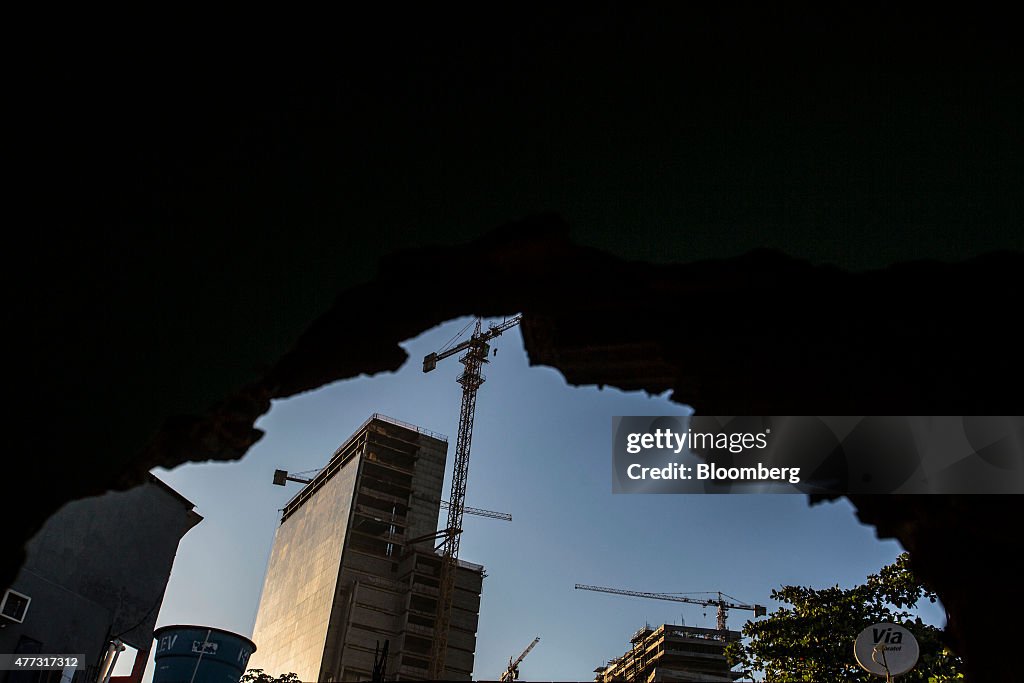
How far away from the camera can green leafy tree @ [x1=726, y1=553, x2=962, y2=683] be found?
19062mm

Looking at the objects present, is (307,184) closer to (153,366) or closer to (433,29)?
(433,29)

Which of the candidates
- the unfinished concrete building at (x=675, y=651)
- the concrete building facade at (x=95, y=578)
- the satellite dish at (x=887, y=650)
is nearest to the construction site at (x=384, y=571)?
the unfinished concrete building at (x=675, y=651)

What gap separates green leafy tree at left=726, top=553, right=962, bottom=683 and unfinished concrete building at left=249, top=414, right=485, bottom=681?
230ft

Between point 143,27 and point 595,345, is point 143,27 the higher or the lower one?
the lower one

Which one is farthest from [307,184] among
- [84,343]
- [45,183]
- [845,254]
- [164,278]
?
[845,254]

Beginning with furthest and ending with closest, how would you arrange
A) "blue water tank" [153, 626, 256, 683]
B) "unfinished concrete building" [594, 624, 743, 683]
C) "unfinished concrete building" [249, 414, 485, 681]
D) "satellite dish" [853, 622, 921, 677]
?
"unfinished concrete building" [594, 624, 743, 683]
"unfinished concrete building" [249, 414, 485, 681]
"satellite dish" [853, 622, 921, 677]
"blue water tank" [153, 626, 256, 683]

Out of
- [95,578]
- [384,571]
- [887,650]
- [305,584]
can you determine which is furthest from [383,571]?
[887,650]

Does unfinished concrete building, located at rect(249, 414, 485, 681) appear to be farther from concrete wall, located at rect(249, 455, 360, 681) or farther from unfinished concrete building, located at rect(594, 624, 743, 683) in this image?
unfinished concrete building, located at rect(594, 624, 743, 683)

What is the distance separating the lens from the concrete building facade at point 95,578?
1941 centimetres

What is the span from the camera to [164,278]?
548 centimetres

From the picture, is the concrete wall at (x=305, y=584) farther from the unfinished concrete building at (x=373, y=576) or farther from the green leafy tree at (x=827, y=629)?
the green leafy tree at (x=827, y=629)

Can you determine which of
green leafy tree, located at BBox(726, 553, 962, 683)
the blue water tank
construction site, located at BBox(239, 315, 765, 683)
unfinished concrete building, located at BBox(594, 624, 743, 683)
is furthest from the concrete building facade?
unfinished concrete building, located at BBox(594, 624, 743, 683)

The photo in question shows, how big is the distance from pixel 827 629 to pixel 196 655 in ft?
56.1

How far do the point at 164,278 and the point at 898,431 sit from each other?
8.52m
